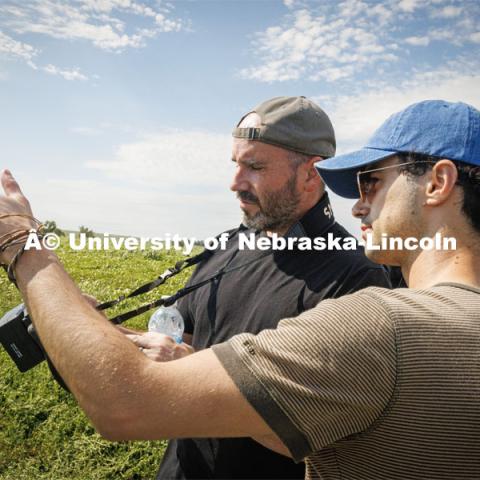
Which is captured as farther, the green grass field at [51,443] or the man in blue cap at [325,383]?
the green grass field at [51,443]

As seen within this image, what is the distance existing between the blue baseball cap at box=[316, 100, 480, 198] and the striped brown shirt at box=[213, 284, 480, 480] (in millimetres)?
794

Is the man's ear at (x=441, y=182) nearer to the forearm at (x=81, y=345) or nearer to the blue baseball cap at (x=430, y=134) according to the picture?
the blue baseball cap at (x=430, y=134)

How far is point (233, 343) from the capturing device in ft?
5.37

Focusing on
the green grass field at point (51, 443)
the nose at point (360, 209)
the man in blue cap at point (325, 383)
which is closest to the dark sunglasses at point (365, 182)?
the nose at point (360, 209)

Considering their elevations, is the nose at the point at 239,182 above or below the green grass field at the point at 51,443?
above

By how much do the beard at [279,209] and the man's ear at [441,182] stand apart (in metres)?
1.83

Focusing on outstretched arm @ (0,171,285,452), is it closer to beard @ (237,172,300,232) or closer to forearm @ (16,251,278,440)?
forearm @ (16,251,278,440)

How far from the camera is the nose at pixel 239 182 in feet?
13.7

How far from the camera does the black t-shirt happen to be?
9.98 feet

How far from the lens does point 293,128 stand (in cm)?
402

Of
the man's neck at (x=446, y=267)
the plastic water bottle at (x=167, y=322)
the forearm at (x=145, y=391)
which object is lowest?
the plastic water bottle at (x=167, y=322)

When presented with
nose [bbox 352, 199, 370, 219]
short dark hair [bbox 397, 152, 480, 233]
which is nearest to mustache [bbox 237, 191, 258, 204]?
nose [bbox 352, 199, 370, 219]

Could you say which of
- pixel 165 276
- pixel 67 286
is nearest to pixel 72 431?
pixel 165 276

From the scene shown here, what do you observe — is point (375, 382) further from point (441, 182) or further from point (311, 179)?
point (311, 179)
